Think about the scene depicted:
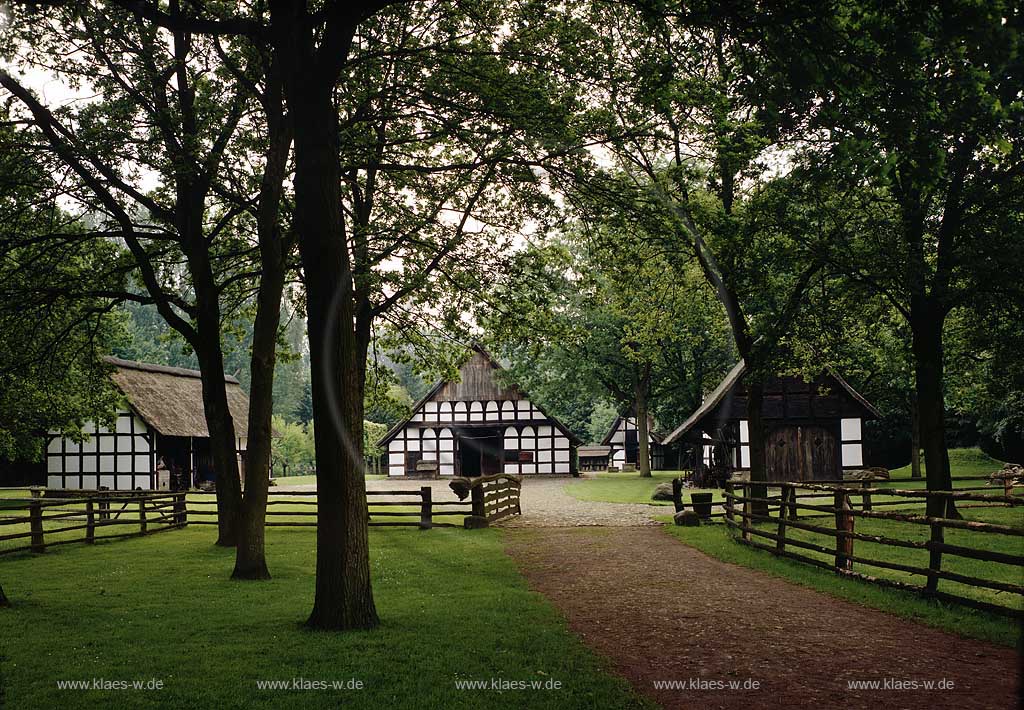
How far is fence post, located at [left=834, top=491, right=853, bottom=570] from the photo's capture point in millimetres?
13148

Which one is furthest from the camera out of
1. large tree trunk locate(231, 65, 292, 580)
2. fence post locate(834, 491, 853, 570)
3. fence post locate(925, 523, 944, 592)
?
large tree trunk locate(231, 65, 292, 580)

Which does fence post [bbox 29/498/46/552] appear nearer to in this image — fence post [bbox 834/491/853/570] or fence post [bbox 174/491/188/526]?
fence post [bbox 174/491/188/526]

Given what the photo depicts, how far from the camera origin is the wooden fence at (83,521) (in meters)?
18.0

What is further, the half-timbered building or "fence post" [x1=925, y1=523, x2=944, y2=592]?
the half-timbered building

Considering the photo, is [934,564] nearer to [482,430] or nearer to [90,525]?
[90,525]

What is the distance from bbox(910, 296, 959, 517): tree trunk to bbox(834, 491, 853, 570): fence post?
22.4 ft

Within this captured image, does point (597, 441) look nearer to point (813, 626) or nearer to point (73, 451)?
point (73, 451)

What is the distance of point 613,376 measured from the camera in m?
51.3

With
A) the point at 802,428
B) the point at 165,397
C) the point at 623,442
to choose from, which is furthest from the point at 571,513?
the point at 623,442

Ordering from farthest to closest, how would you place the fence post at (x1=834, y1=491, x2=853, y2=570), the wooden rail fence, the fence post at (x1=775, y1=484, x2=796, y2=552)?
the wooden rail fence → the fence post at (x1=775, y1=484, x2=796, y2=552) → the fence post at (x1=834, y1=491, x2=853, y2=570)

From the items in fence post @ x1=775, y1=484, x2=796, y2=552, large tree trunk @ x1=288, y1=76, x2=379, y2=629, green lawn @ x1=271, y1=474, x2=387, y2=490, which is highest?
large tree trunk @ x1=288, y1=76, x2=379, y2=629

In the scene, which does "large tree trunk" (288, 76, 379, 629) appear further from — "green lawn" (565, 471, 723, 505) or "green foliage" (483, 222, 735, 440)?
"green lawn" (565, 471, 723, 505)

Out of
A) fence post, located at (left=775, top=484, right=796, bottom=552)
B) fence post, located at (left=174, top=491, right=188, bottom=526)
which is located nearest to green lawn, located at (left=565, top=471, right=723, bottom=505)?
fence post, located at (left=775, top=484, right=796, bottom=552)

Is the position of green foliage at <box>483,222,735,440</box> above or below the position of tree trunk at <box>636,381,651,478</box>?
above
